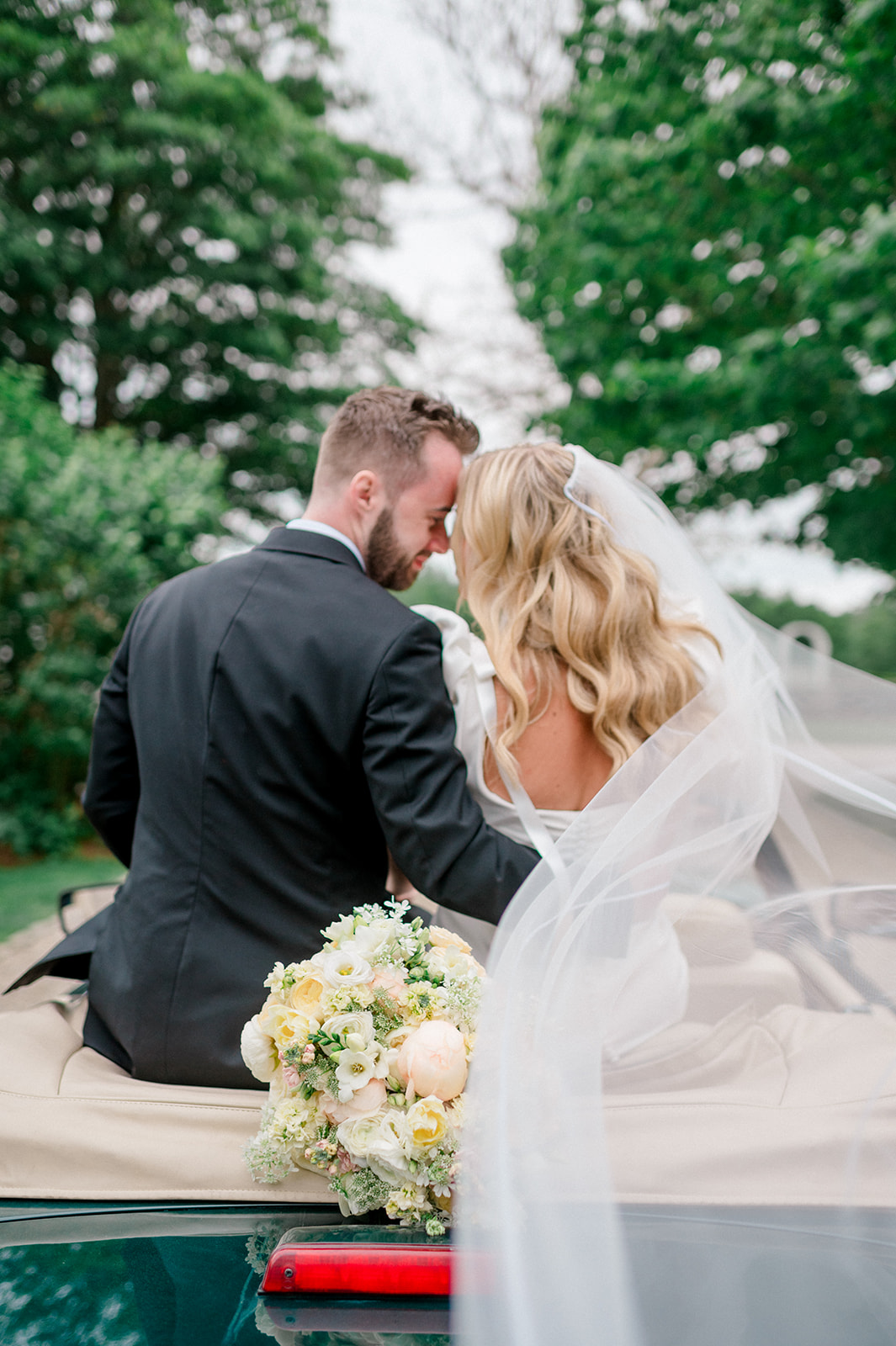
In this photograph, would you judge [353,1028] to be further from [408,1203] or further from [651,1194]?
[651,1194]

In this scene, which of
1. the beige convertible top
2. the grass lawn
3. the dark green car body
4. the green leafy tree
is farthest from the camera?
the green leafy tree

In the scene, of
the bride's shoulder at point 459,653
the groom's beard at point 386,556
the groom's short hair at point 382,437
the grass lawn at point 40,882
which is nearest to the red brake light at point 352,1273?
the bride's shoulder at point 459,653

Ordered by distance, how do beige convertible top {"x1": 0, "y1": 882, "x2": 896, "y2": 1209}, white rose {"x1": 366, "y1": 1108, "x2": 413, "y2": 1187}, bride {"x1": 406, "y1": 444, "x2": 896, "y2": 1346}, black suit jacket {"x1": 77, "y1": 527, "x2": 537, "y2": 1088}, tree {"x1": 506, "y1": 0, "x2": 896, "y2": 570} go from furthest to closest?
tree {"x1": 506, "y1": 0, "x2": 896, "y2": 570} → black suit jacket {"x1": 77, "y1": 527, "x2": 537, "y2": 1088} → white rose {"x1": 366, "y1": 1108, "x2": 413, "y2": 1187} → beige convertible top {"x1": 0, "y1": 882, "x2": 896, "y2": 1209} → bride {"x1": 406, "y1": 444, "x2": 896, "y2": 1346}

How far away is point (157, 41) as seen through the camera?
450 inches

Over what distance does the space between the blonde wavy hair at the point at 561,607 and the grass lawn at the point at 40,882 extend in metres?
4.39

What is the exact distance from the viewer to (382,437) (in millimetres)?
2389

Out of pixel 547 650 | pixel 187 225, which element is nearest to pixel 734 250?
pixel 187 225

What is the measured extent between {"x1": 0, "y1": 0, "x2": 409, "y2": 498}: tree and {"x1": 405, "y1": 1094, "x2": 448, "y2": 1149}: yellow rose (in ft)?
42.6

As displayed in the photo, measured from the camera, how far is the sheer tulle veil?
3.67 feet

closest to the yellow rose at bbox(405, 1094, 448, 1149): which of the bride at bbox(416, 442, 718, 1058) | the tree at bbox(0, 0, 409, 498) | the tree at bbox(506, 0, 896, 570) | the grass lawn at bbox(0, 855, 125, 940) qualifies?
the bride at bbox(416, 442, 718, 1058)

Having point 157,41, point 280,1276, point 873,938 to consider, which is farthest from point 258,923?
point 157,41

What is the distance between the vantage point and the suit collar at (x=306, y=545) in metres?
2.15

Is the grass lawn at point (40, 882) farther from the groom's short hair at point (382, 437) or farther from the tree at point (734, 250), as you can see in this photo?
the tree at point (734, 250)

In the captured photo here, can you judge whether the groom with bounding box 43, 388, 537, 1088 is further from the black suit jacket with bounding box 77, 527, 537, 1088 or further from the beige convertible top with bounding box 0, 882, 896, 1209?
the beige convertible top with bounding box 0, 882, 896, 1209
